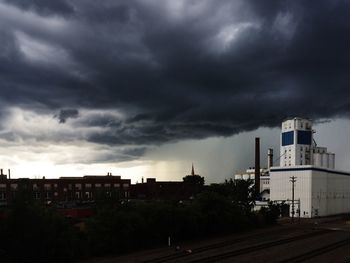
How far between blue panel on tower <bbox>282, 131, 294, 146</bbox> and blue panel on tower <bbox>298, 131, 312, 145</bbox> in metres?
2.99

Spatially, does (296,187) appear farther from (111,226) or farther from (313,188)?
(111,226)

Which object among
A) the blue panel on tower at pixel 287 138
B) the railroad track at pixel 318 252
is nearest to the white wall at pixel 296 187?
the blue panel on tower at pixel 287 138

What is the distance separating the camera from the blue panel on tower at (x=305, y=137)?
172 m

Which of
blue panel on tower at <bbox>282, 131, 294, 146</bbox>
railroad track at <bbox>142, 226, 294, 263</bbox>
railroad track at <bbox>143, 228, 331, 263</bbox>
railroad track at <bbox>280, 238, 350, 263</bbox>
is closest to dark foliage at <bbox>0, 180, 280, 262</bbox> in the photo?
railroad track at <bbox>142, 226, 294, 263</bbox>

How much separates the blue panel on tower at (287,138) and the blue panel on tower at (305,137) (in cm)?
299

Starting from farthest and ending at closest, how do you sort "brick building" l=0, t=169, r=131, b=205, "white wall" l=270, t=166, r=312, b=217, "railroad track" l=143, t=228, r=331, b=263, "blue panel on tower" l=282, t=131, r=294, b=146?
"blue panel on tower" l=282, t=131, r=294, b=146
"brick building" l=0, t=169, r=131, b=205
"white wall" l=270, t=166, r=312, b=217
"railroad track" l=143, t=228, r=331, b=263

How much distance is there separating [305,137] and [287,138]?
680 centimetres

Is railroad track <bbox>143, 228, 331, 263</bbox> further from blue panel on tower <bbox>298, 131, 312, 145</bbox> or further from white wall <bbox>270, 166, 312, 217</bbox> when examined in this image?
blue panel on tower <bbox>298, 131, 312, 145</bbox>

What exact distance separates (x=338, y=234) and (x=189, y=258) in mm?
35912

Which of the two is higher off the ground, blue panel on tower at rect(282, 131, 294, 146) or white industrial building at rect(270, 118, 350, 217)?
blue panel on tower at rect(282, 131, 294, 146)

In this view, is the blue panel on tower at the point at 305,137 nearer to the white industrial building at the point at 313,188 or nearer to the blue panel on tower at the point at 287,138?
the blue panel on tower at the point at 287,138

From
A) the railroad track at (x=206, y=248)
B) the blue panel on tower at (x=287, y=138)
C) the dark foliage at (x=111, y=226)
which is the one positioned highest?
the blue panel on tower at (x=287, y=138)

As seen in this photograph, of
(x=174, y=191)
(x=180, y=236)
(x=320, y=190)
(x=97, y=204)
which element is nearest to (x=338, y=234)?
(x=180, y=236)

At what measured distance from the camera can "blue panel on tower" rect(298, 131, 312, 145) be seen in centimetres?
17175
